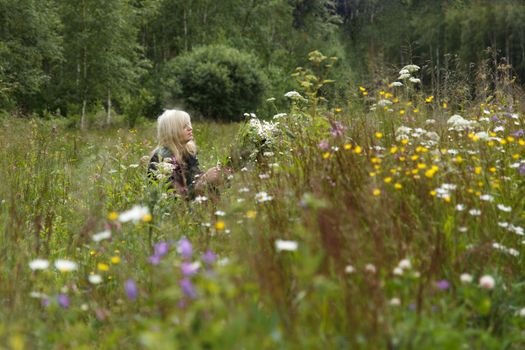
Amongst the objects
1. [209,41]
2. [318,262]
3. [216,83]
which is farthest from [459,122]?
[209,41]

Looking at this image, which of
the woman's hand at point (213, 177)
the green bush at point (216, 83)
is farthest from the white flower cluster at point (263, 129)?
the green bush at point (216, 83)

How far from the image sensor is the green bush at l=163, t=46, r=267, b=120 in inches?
939

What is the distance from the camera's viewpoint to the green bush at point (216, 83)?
78.2 ft

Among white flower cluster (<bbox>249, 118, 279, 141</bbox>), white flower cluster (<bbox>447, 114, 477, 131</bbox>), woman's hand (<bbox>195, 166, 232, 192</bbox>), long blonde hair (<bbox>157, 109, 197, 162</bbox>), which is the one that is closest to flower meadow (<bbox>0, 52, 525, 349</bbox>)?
white flower cluster (<bbox>447, 114, 477, 131</bbox>)

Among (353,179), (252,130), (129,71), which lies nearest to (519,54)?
(129,71)

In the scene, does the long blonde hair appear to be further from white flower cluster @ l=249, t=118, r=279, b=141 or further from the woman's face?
white flower cluster @ l=249, t=118, r=279, b=141

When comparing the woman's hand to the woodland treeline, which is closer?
the woman's hand

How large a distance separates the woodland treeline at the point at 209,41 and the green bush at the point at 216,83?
1.70 feet

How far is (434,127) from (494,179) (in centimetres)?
143

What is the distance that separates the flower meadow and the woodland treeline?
2.96 meters

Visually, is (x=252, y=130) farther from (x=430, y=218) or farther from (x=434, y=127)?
(x=430, y=218)

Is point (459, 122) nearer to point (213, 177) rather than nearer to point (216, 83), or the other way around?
point (213, 177)

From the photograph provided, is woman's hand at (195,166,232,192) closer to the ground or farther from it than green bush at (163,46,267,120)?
farther from it

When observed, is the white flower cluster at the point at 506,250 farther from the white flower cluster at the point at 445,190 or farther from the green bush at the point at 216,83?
the green bush at the point at 216,83
